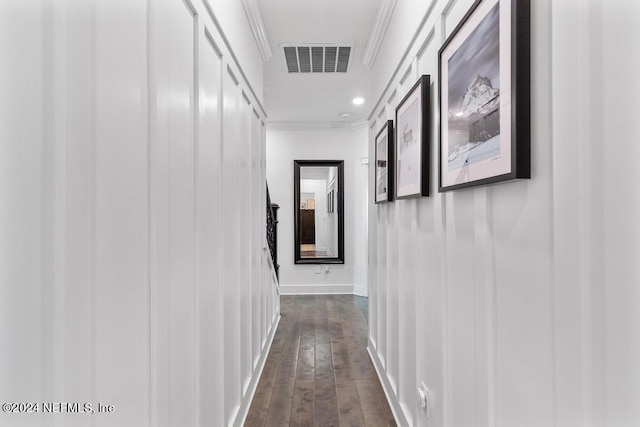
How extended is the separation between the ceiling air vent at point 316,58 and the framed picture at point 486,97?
2.00m

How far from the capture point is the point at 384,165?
8.08 ft

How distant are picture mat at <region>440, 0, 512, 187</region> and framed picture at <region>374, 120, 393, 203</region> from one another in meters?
1.00

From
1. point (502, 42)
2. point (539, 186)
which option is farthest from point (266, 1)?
point (539, 186)

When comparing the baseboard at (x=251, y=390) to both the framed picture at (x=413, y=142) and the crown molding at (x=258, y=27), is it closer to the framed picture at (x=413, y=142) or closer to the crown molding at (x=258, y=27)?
the framed picture at (x=413, y=142)

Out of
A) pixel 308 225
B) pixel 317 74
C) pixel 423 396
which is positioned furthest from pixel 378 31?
pixel 308 225

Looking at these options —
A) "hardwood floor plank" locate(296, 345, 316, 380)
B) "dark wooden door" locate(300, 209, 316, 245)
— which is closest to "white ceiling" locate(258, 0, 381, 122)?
"dark wooden door" locate(300, 209, 316, 245)

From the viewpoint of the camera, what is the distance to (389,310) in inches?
91.9

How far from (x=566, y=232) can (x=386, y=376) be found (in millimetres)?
2043

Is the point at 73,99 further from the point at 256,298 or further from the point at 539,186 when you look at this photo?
the point at 256,298

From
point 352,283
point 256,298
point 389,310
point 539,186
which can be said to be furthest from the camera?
point 352,283

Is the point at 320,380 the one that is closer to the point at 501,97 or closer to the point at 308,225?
the point at 501,97

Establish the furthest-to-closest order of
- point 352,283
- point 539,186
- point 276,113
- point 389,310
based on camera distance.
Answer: point 352,283 → point 276,113 → point 389,310 → point 539,186

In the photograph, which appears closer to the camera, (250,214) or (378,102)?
(250,214)

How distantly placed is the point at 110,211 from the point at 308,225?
15.7 feet
